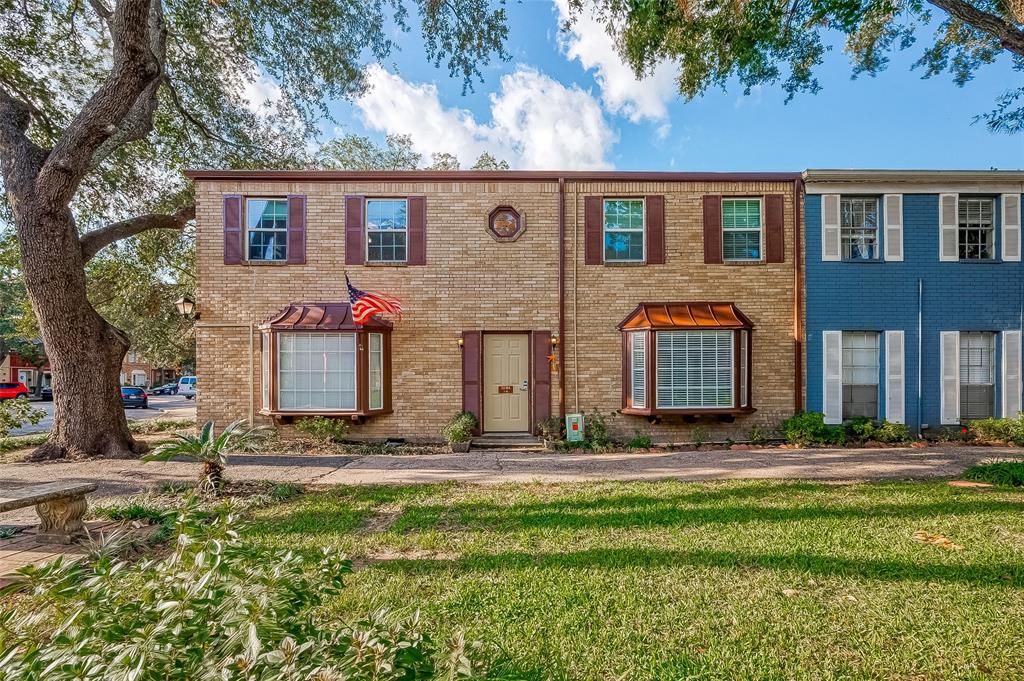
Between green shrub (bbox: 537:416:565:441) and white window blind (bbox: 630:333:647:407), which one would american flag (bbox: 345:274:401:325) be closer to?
green shrub (bbox: 537:416:565:441)

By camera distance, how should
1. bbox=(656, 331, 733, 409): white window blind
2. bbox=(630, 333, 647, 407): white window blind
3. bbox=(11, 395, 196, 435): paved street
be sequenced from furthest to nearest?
bbox=(11, 395, 196, 435): paved street → bbox=(630, 333, 647, 407): white window blind → bbox=(656, 331, 733, 409): white window blind

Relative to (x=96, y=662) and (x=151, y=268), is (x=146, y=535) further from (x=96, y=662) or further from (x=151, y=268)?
(x=151, y=268)

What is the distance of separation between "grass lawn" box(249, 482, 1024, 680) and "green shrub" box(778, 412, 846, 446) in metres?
3.42

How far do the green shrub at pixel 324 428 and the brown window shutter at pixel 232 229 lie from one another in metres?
3.64

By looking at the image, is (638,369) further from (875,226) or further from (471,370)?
(875,226)

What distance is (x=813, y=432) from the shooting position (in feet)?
29.2

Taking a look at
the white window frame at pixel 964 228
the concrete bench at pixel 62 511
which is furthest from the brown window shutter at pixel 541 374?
the white window frame at pixel 964 228

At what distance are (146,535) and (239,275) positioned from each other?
647cm

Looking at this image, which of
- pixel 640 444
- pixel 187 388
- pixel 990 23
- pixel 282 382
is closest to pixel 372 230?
pixel 282 382

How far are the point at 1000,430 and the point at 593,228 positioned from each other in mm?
8836

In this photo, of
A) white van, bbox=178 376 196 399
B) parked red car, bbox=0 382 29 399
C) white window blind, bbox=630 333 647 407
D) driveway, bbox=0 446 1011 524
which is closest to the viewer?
driveway, bbox=0 446 1011 524

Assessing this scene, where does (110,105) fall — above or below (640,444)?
above

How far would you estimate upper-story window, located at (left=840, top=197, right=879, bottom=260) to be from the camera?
9555mm

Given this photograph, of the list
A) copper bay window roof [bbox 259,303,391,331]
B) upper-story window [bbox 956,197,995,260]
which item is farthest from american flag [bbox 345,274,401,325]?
upper-story window [bbox 956,197,995,260]
